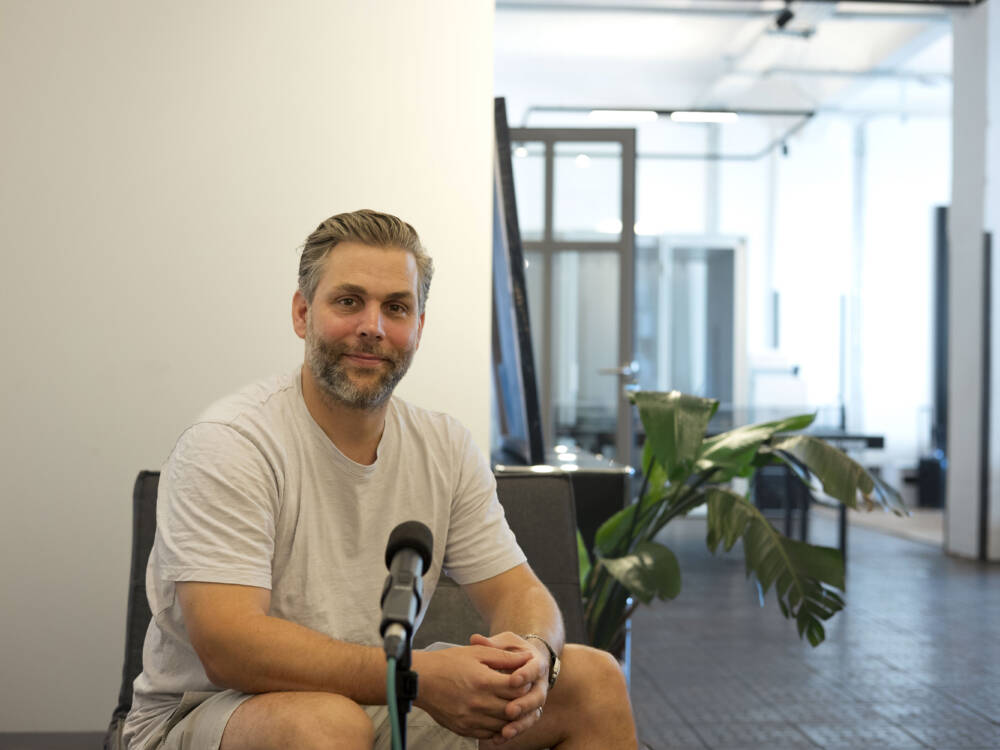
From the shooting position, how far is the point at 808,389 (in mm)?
9445

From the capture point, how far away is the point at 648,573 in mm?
2502

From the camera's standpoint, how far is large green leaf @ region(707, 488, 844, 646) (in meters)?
2.53

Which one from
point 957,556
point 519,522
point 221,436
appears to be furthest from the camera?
point 957,556

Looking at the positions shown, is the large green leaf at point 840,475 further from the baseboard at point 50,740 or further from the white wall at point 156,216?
the baseboard at point 50,740

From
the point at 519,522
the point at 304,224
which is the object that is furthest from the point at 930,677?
the point at 304,224

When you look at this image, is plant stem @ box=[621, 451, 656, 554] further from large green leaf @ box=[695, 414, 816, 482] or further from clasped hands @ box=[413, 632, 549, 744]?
clasped hands @ box=[413, 632, 549, 744]

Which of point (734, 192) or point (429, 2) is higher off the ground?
point (734, 192)

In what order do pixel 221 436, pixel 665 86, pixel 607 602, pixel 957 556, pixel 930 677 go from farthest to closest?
pixel 665 86 → pixel 957 556 → pixel 930 677 → pixel 607 602 → pixel 221 436

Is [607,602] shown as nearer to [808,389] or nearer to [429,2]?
[429,2]

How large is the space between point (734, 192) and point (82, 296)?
7.67 metres

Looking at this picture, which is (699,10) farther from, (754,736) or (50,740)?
(50,740)

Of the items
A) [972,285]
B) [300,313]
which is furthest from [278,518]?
[972,285]

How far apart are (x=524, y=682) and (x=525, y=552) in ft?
2.29

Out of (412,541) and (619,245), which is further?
(619,245)
